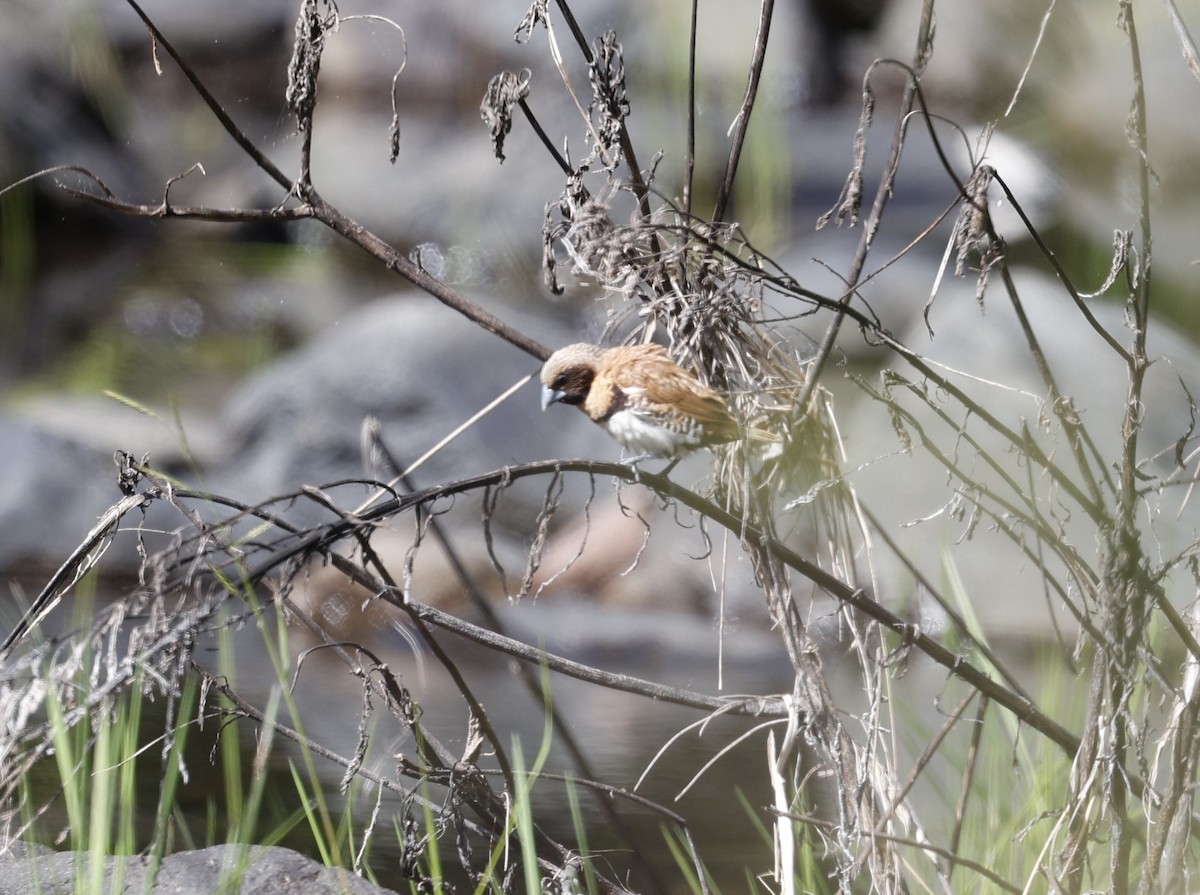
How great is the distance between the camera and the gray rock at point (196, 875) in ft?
6.69

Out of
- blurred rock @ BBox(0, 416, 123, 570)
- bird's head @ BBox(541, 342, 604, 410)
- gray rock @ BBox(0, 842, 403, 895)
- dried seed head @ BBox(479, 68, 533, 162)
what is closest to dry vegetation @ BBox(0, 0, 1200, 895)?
dried seed head @ BBox(479, 68, 533, 162)

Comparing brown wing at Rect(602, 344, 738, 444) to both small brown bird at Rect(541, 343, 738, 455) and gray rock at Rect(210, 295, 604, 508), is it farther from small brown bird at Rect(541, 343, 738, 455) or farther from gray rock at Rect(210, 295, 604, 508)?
gray rock at Rect(210, 295, 604, 508)

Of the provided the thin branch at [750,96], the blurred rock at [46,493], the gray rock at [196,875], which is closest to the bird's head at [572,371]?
the thin branch at [750,96]

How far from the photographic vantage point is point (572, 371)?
204 cm

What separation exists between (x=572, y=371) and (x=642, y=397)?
163 millimetres

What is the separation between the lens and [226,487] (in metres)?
6.40

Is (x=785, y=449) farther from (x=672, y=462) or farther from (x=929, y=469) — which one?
(x=929, y=469)

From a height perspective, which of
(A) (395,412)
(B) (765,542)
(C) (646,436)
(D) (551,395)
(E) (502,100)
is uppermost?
(A) (395,412)

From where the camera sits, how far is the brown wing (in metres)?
1.79

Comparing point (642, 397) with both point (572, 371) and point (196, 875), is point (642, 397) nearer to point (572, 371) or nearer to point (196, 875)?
point (572, 371)

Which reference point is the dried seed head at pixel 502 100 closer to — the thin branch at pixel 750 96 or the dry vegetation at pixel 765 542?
the dry vegetation at pixel 765 542

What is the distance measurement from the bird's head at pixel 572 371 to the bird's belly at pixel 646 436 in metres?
0.08

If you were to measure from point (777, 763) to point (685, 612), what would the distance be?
398cm

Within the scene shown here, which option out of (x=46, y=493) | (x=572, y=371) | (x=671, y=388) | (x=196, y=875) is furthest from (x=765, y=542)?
(x=46, y=493)
